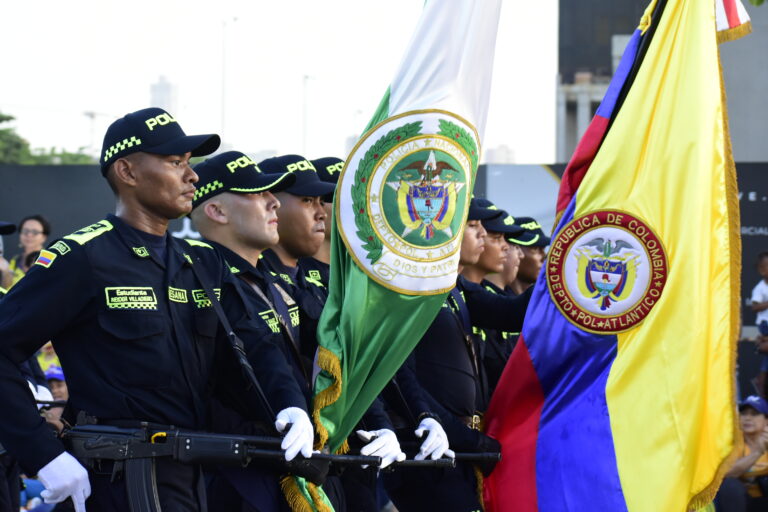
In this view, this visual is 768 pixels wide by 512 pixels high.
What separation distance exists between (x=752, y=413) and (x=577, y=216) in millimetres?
→ 2395

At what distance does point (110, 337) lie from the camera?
4.06 metres

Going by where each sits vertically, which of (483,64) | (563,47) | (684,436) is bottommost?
(684,436)

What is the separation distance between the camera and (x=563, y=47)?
72.6 feet

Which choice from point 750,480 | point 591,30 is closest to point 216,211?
point 750,480

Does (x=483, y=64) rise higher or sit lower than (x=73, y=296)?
higher

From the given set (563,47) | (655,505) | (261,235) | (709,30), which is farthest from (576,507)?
(563,47)

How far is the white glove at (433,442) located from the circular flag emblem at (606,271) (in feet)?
3.49

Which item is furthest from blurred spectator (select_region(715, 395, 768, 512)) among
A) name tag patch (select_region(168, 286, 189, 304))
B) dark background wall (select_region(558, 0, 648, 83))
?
dark background wall (select_region(558, 0, 648, 83))

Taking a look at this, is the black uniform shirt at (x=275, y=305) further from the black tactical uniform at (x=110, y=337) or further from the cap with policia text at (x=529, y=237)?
the cap with policia text at (x=529, y=237)

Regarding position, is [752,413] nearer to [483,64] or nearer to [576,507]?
[576,507]

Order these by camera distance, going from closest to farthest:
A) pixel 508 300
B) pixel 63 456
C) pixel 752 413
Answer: pixel 63 456, pixel 508 300, pixel 752 413

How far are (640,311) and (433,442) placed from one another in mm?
1284

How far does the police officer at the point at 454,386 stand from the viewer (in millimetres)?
5742

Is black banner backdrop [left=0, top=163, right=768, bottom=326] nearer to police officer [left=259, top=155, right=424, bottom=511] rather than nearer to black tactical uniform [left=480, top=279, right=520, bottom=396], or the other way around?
black tactical uniform [left=480, top=279, right=520, bottom=396]
